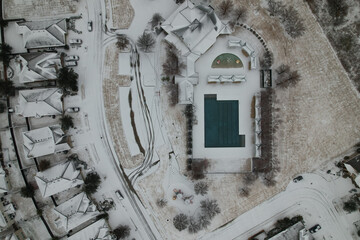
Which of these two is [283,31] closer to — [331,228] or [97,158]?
[331,228]

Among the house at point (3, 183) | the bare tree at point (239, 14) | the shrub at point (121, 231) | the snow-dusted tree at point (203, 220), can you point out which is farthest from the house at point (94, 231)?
the bare tree at point (239, 14)

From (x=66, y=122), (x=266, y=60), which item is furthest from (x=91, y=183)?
(x=266, y=60)

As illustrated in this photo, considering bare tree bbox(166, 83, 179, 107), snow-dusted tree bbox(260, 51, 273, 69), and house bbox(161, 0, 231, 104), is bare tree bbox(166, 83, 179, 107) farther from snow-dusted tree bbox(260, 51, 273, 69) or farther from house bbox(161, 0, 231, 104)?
snow-dusted tree bbox(260, 51, 273, 69)

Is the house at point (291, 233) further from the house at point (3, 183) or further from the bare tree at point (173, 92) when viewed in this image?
the house at point (3, 183)

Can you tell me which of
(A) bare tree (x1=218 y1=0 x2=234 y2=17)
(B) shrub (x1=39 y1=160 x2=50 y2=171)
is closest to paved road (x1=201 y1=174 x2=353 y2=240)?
(B) shrub (x1=39 y1=160 x2=50 y2=171)

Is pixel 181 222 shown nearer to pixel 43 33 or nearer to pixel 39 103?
pixel 39 103
